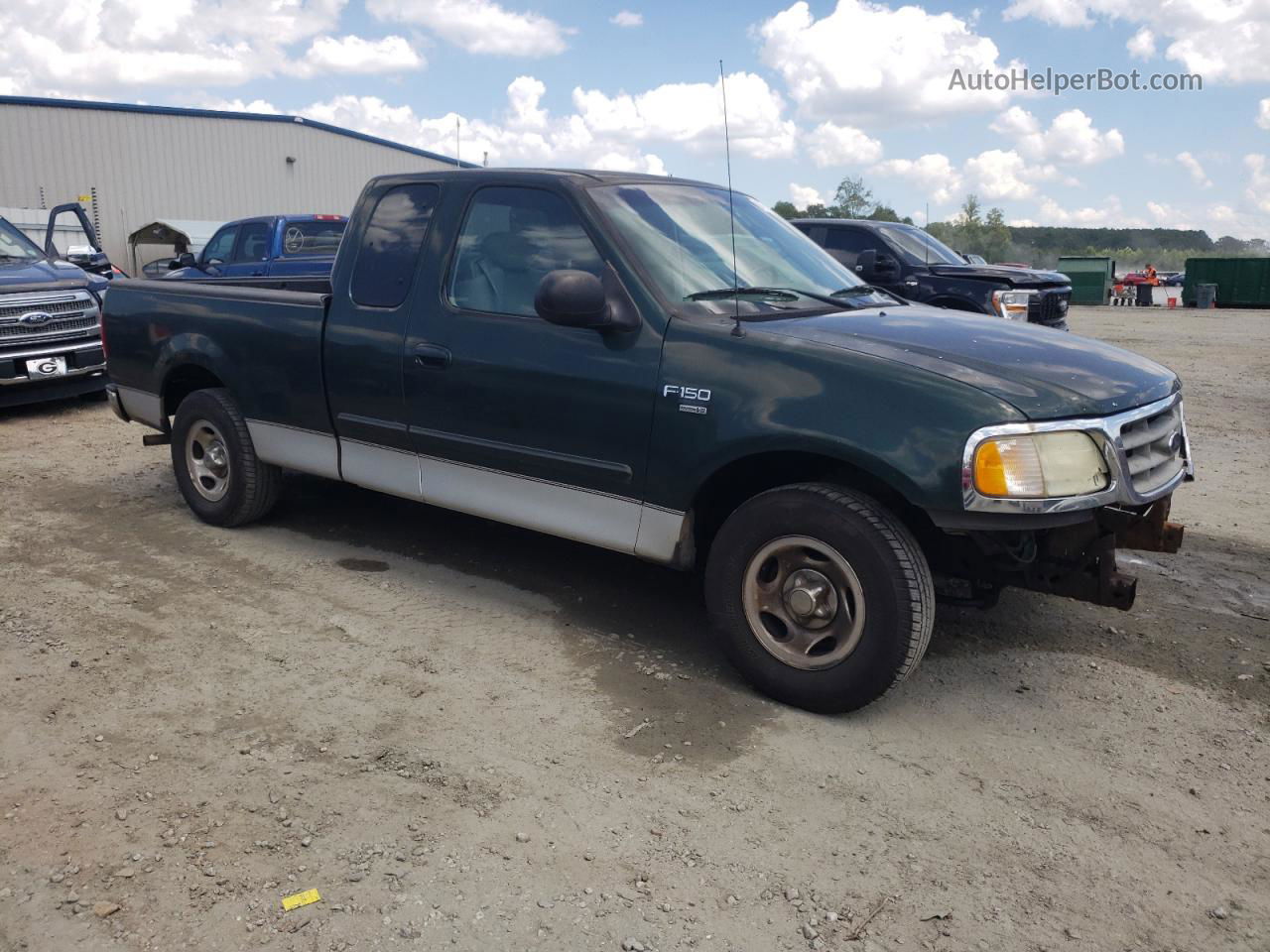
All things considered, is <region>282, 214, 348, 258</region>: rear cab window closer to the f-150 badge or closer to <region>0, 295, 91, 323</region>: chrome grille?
<region>0, 295, 91, 323</region>: chrome grille

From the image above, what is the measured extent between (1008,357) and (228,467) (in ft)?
13.5

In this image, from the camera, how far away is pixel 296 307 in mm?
5203

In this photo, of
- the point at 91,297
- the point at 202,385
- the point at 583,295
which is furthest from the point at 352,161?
the point at 583,295

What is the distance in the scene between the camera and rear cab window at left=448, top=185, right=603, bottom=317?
4.32 meters

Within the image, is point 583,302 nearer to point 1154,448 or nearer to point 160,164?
point 1154,448

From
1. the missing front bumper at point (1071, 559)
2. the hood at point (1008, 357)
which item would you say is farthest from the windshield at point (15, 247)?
the missing front bumper at point (1071, 559)

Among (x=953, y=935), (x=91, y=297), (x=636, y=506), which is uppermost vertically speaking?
(x=91, y=297)

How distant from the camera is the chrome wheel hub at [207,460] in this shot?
5840 millimetres

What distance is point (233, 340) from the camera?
553 centimetres

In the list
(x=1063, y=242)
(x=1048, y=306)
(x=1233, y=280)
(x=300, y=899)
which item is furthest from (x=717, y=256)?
(x=1063, y=242)

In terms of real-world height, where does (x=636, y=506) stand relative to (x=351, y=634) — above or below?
above

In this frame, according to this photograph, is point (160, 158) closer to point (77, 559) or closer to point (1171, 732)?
point (77, 559)

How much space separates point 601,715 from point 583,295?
5.00 feet

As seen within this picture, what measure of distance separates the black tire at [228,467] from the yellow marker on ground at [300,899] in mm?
3383
